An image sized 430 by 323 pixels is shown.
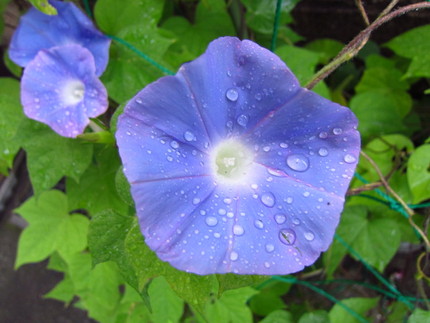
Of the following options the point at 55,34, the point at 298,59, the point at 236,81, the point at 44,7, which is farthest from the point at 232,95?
the point at 55,34

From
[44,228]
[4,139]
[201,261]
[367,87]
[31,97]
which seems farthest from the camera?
[44,228]

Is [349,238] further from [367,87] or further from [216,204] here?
[216,204]

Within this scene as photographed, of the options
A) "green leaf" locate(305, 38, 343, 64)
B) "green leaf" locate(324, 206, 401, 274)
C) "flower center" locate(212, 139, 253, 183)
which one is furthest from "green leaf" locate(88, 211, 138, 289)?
"green leaf" locate(305, 38, 343, 64)

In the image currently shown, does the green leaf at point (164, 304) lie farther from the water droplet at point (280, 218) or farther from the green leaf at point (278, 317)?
the water droplet at point (280, 218)

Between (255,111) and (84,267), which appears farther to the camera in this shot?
(84,267)

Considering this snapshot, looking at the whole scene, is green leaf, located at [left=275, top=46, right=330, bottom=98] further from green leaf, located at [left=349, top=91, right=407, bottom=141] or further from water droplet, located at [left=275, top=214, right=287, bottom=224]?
water droplet, located at [left=275, top=214, right=287, bottom=224]

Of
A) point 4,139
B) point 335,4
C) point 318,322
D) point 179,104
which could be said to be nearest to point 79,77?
point 4,139
